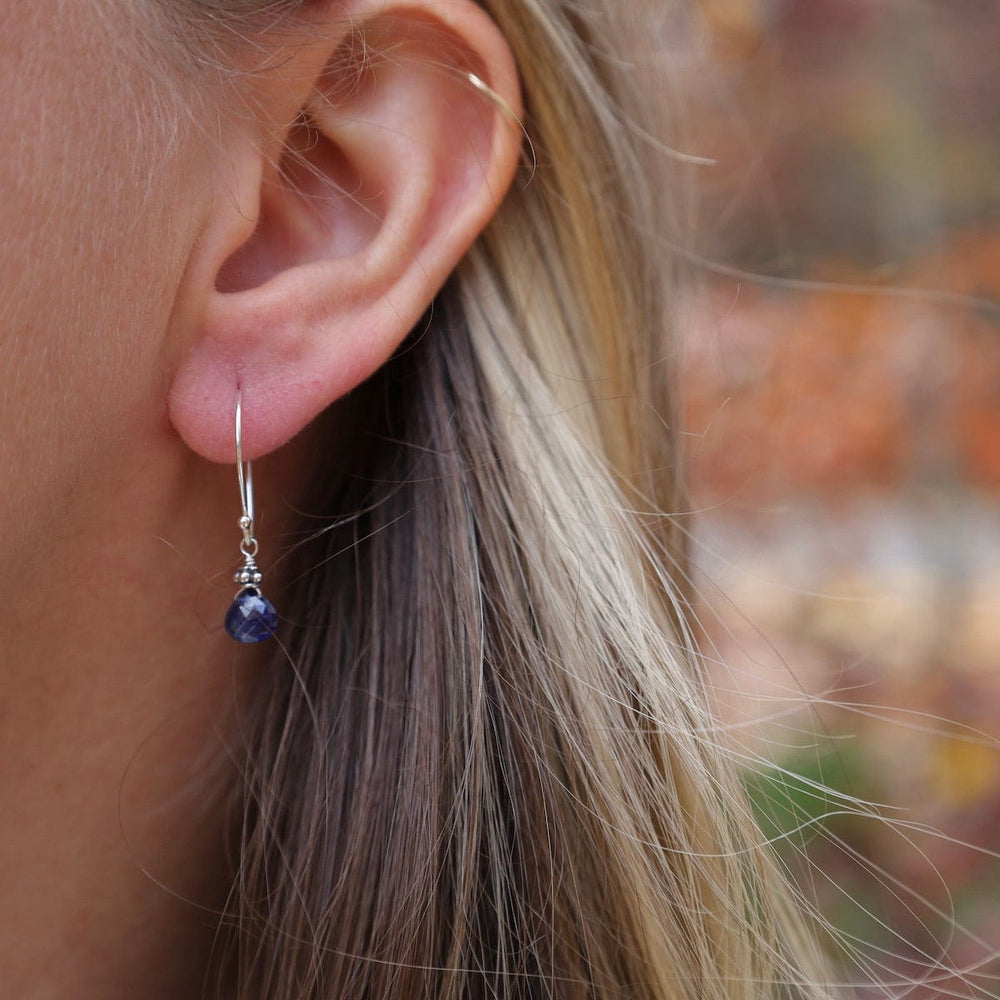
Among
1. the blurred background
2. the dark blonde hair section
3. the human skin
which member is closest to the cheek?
the human skin

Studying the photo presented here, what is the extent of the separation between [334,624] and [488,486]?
0.18 meters

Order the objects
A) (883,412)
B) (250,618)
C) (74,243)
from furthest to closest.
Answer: (883,412), (250,618), (74,243)

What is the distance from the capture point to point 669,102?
1.07 m

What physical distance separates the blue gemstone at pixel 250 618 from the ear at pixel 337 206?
0.37ft

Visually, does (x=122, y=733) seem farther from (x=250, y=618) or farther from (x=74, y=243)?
(x=74, y=243)

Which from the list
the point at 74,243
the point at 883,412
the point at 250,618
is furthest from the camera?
the point at 883,412

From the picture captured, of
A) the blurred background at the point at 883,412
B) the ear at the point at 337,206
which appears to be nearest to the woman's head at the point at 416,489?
the ear at the point at 337,206

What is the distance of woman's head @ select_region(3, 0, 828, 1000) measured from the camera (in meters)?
0.73

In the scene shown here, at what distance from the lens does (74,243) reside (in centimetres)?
67

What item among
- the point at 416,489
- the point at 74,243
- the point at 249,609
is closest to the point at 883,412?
the point at 416,489

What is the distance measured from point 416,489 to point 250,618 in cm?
18

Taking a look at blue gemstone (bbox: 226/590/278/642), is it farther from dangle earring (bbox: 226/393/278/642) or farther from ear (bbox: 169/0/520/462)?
ear (bbox: 169/0/520/462)

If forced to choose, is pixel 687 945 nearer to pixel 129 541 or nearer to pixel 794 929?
pixel 794 929

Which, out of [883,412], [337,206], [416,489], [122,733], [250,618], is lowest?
[122,733]
